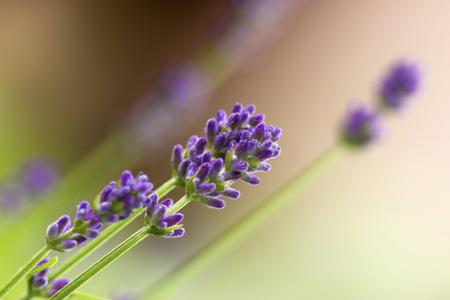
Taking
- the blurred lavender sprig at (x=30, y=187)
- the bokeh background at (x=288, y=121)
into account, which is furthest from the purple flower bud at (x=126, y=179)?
the bokeh background at (x=288, y=121)

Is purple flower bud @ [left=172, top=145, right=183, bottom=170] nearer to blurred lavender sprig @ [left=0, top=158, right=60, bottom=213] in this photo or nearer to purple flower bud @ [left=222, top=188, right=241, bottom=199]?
purple flower bud @ [left=222, top=188, right=241, bottom=199]

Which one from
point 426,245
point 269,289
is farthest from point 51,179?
point 426,245

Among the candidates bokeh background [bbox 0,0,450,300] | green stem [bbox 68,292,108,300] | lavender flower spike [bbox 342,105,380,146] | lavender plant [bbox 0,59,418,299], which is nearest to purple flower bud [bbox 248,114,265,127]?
lavender plant [bbox 0,59,418,299]

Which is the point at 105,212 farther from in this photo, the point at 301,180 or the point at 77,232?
the point at 301,180

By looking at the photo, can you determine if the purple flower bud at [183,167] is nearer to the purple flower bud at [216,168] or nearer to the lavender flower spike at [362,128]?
the purple flower bud at [216,168]

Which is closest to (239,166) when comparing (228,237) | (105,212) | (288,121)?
(105,212)
